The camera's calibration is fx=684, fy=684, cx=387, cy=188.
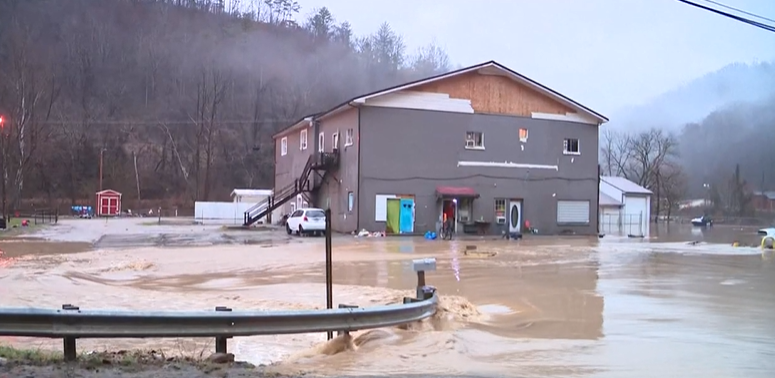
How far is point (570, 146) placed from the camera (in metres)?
43.7

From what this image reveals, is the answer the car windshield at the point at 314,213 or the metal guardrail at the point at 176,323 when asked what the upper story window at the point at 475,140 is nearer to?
the car windshield at the point at 314,213

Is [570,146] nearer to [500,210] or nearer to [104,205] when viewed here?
[500,210]

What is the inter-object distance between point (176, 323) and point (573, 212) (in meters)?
39.8

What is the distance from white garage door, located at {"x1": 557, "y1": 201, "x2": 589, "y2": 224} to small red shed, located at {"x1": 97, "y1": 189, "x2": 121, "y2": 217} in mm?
57673

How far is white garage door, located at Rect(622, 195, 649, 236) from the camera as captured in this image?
59.3 m

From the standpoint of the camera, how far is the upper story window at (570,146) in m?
43.4

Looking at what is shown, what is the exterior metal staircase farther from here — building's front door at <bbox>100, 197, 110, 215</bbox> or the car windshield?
building's front door at <bbox>100, 197, 110, 215</bbox>

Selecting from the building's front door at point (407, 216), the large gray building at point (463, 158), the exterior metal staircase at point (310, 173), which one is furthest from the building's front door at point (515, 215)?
the exterior metal staircase at point (310, 173)

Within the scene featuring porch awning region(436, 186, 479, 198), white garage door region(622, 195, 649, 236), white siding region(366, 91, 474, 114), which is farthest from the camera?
white garage door region(622, 195, 649, 236)

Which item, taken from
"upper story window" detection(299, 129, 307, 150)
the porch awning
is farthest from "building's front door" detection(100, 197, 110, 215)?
the porch awning

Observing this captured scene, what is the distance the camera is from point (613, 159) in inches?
4370

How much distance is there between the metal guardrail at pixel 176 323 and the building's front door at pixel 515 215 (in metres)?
34.4

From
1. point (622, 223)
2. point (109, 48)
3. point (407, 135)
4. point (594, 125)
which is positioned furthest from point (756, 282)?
point (109, 48)

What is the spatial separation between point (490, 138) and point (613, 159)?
76.4 m
